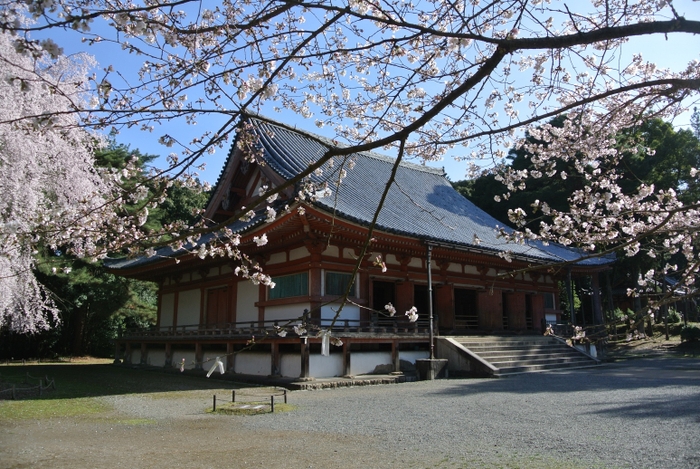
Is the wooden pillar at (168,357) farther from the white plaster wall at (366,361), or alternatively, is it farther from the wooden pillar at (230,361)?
the white plaster wall at (366,361)

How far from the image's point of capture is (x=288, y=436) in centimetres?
610

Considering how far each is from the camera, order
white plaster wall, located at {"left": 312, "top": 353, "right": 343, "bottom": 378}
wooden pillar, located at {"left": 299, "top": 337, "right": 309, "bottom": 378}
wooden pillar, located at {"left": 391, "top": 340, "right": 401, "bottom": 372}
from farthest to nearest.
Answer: wooden pillar, located at {"left": 391, "top": 340, "right": 401, "bottom": 372} → white plaster wall, located at {"left": 312, "top": 353, "right": 343, "bottom": 378} → wooden pillar, located at {"left": 299, "top": 337, "right": 309, "bottom": 378}

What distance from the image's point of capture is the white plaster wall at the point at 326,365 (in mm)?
11719

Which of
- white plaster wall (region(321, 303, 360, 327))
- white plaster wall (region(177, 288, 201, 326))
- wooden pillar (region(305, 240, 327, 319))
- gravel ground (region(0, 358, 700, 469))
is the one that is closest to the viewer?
gravel ground (region(0, 358, 700, 469))

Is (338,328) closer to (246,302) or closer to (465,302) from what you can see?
(246,302)

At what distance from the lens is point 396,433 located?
604 centimetres

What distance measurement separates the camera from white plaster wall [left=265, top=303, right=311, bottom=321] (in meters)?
12.9

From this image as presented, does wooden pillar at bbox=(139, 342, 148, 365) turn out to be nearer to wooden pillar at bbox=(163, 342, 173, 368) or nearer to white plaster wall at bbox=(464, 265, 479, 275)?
wooden pillar at bbox=(163, 342, 173, 368)

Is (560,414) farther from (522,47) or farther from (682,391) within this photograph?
(522,47)

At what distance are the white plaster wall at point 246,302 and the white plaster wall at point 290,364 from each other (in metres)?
2.45

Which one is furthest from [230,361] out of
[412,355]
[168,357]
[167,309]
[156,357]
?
[167,309]

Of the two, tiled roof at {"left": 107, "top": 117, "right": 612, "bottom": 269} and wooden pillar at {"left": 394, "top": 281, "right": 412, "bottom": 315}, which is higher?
tiled roof at {"left": 107, "top": 117, "right": 612, "bottom": 269}

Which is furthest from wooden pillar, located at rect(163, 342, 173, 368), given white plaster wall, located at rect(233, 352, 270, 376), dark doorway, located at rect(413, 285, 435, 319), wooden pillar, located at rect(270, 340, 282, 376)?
dark doorway, located at rect(413, 285, 435, 319)

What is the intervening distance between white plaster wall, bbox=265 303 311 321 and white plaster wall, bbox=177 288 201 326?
4.77m
